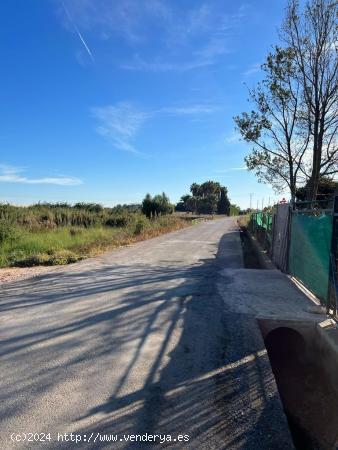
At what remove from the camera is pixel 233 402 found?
3674 millimetres

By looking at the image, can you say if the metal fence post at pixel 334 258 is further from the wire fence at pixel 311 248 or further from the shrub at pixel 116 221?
the shrub at pixel 116 221

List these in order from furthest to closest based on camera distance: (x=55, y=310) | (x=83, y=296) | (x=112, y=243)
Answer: (x=112, y=243), (x=83, y=296), (x=55, y=310)

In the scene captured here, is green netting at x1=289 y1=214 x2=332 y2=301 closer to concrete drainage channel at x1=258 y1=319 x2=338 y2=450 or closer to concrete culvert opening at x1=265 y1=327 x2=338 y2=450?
concrete drainage channel at x1=258 y1=319 x2=338 y2=450

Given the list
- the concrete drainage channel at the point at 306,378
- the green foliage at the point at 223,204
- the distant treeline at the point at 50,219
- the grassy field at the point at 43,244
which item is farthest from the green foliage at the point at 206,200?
the concrete drainage channel at the point at 306,378

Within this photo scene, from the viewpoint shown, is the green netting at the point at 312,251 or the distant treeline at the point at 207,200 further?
the distant treeline at the point at 207,200

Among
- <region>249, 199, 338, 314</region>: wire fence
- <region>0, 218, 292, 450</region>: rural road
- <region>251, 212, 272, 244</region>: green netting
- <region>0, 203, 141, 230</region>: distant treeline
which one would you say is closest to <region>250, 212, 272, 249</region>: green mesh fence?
<region>251, 212, 272, 244</region>: green netting

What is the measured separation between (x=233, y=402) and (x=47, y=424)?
5.38 feet

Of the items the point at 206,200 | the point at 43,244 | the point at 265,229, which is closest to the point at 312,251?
the point at 265,229

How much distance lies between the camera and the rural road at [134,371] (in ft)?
10.6

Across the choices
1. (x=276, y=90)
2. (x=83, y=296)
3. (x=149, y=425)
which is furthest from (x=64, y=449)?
(x=276, y=90)

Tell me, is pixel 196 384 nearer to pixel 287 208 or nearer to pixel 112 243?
pixel 287 208

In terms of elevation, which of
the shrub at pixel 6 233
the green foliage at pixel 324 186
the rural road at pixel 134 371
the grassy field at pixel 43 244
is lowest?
the rural road at pixel 134 371

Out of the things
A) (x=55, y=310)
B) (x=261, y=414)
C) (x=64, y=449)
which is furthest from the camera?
(x=55, y=310)

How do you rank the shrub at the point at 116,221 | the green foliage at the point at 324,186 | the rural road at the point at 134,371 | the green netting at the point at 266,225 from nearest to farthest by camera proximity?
the rural road at the point at 134,371, the green foliage at the point at 324,186, the green netting at the point at 266,225, the shrub at the point at 116,221
